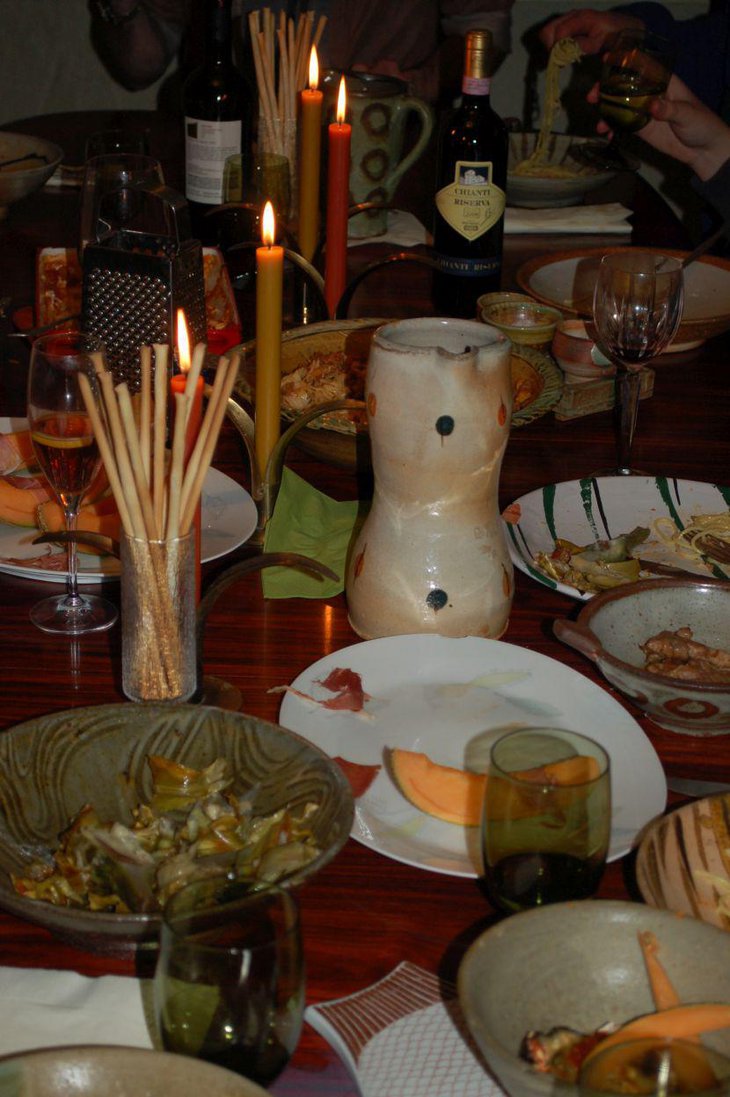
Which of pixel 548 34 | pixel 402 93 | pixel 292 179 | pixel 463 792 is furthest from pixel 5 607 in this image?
pixel 548 34

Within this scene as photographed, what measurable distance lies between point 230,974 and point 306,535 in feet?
2.24

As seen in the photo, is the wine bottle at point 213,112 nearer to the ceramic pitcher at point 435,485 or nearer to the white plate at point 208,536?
the white plate at point 208,536

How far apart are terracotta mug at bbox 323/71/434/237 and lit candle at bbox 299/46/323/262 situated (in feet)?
1.07

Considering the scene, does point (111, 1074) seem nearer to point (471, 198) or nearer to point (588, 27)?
point (471, 198)

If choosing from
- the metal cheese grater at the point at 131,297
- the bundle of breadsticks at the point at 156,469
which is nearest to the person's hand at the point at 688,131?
the metal cheese grater at the point at 131,297

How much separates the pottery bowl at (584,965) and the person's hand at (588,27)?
7.83 ft

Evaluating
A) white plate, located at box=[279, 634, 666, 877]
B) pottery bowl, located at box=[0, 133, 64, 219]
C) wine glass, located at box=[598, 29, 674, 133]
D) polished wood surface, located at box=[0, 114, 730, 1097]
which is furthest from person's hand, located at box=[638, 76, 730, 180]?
white plate, located at box=[279, 634, 666, 877]

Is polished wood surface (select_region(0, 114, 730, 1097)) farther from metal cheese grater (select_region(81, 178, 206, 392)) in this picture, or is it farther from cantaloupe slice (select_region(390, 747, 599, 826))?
metal cheese grater (select_region(81, 178, 206, 392))

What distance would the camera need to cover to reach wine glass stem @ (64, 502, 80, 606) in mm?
1092

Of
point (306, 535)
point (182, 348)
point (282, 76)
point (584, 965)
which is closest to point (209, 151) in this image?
point (282, 76)

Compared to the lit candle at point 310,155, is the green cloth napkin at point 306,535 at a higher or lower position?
lower

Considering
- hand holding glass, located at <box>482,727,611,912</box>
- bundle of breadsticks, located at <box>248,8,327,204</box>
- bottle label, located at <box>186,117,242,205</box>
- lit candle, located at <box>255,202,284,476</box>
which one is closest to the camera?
hand holding glass, located at <box>482,727,611,912</box>

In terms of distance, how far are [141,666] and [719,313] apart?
1247 mm

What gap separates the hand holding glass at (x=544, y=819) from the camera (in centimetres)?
71
